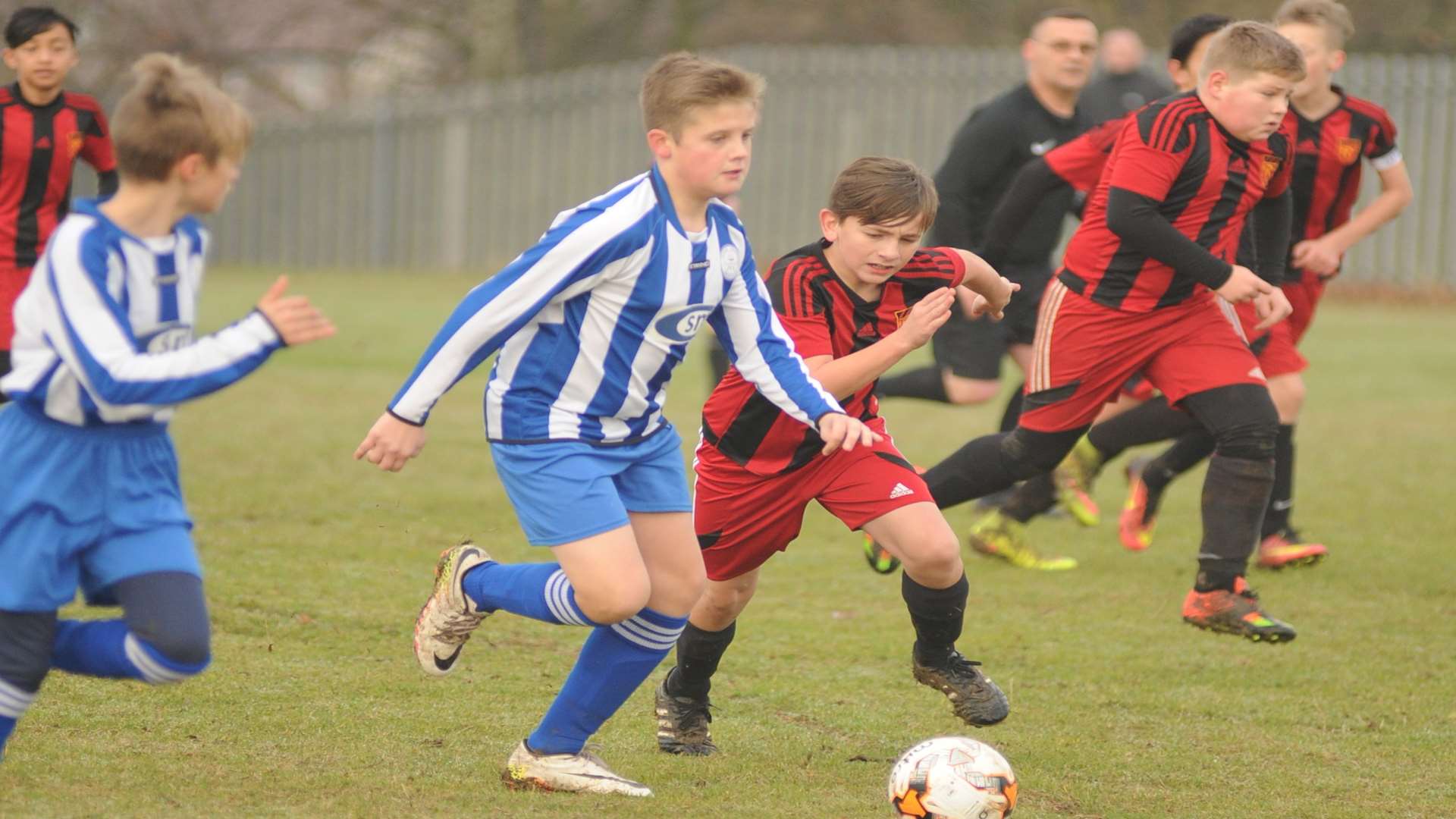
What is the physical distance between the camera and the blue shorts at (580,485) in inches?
145

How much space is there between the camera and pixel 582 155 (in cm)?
2142

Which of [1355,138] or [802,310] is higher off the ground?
[1355,138]

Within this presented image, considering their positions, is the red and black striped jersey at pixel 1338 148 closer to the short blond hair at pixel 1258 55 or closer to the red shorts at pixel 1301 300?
the red shorts at pixel 1301 300

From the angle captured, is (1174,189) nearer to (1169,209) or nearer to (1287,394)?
(1169,209)

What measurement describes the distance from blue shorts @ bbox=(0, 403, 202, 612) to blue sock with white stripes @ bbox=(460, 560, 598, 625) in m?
0.78

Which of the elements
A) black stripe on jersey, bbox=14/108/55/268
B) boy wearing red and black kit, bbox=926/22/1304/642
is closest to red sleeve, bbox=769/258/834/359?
boy wearing red and black kit, bbox=926/22/1304/642

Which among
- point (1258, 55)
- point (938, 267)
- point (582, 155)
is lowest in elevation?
point (582, 155)

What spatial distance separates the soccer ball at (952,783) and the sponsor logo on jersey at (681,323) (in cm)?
103

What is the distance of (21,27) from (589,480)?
3.97 meters

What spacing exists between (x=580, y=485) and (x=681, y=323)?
428 millimetres

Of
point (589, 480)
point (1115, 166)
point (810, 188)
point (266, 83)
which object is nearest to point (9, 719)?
point (589, 480)

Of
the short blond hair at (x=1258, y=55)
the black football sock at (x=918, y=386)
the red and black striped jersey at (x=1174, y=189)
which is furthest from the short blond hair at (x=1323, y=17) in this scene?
the black football sock at (x=918, y=386)

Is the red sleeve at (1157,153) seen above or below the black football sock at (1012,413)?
above

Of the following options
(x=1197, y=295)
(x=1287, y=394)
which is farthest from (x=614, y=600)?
(x=1287, y=394)
